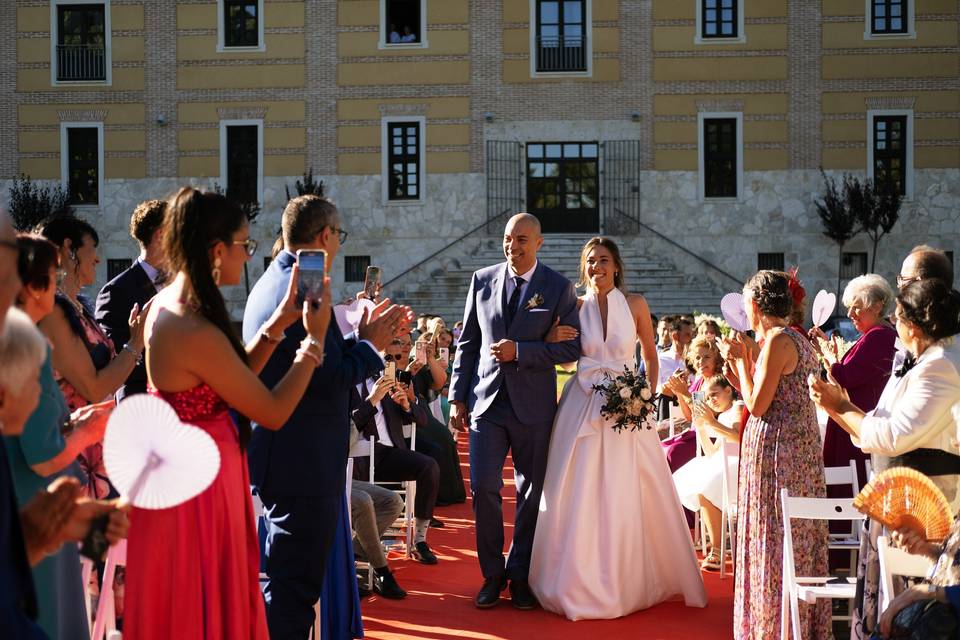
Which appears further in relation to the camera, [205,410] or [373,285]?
[373,285]

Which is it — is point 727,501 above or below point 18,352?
below

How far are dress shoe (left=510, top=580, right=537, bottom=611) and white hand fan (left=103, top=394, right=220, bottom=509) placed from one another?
4111mm

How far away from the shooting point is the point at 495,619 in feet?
20.1

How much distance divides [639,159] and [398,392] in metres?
21.0

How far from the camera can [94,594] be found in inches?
185

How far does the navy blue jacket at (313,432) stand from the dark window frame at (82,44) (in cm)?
2753

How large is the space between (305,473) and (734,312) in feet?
10.5

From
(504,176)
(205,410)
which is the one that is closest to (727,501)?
(205,410)

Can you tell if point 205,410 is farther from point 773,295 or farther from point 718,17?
point 718,17

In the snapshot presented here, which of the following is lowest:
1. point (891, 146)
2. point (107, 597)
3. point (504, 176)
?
point (107, 597)

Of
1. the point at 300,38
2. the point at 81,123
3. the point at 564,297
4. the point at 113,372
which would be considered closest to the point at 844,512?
the point at 564,297

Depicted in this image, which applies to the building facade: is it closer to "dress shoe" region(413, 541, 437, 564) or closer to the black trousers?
the black trousers

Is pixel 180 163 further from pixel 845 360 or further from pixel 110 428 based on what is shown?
pixel 110 428

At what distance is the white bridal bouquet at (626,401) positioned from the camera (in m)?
6.15
